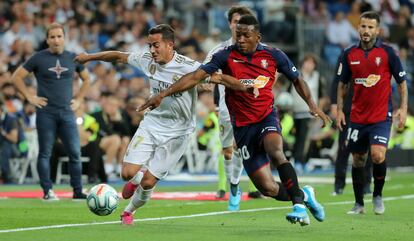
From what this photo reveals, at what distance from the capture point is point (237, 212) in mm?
14305

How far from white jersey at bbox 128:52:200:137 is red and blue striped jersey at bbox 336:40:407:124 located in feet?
7.99

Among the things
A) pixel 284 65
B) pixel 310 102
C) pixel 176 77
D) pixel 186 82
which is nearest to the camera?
pixel 186 82

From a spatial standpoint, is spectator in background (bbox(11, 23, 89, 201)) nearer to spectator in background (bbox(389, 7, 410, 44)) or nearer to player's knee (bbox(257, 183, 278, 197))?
player's knee (bbox(257, 183, 278, 197))

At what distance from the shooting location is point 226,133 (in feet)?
51.2

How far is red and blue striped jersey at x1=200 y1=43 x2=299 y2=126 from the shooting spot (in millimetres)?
11977

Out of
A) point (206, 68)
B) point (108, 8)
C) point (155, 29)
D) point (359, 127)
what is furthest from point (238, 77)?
point (108, 8)

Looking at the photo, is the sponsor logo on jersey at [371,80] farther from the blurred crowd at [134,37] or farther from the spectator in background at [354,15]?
the spectator in background at [354,15]

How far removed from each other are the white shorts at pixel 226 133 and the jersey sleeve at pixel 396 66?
98.3 inches

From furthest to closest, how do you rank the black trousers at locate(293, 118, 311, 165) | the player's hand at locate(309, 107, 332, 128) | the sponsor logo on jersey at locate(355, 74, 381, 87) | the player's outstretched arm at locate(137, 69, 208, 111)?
the black trousers at locate(293, 118, 311, 165) < the sponsor logo on jersey at locate(355, 74, 381, 87) < the player's hand at locate(309, 107, 332, 128) < the player's outstretched arm at locate(137, 69, 208, 111)

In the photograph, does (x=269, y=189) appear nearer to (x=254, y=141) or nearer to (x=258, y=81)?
(x=254, y=141)

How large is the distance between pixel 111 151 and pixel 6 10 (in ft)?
18.9

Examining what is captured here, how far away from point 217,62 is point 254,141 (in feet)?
3.06

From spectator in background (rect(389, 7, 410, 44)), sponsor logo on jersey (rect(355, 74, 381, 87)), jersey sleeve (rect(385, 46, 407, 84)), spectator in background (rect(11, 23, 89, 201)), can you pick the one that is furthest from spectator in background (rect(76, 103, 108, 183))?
spectator in background (rect(389, 7, 410, 44))

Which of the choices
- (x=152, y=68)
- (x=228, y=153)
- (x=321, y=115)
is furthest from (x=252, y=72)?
(x=228, y=153)
